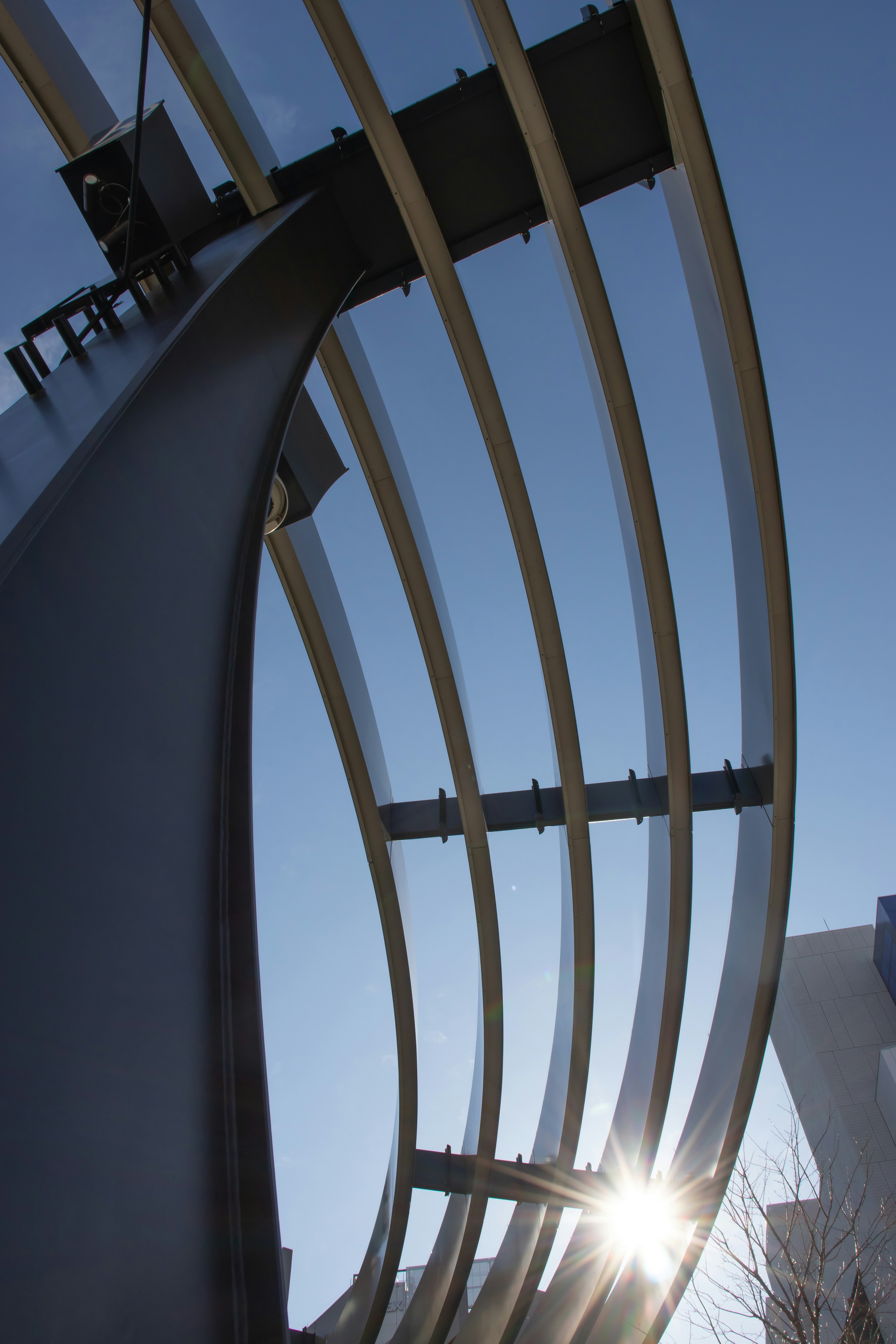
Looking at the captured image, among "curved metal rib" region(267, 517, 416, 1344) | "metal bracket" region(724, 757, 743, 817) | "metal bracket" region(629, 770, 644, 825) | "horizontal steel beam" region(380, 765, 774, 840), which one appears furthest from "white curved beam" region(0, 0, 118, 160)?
"metal bracket" region(724, 757, 743, 817)

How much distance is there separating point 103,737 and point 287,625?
10.3 m

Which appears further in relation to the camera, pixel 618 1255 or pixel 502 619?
pixel 618 1255

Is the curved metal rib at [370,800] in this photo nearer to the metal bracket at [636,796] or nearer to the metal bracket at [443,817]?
the metal bracket at [443,817]

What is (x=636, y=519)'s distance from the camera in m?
10.2

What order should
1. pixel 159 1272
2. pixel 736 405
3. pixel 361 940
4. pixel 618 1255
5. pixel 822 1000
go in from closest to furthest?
pixel 159 1272 < pixel 736 405 < pixel 361 940 < pixel 618 1255 < pixel 822 1000

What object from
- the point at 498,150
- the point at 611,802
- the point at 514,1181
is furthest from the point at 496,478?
the point at 514,1181

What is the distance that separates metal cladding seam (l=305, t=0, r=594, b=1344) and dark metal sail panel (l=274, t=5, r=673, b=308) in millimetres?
412

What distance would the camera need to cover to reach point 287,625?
12.3 metres

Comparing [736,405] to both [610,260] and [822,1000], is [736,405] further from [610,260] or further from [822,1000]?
[822,1000]

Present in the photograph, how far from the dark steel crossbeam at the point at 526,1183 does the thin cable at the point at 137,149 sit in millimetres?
15128

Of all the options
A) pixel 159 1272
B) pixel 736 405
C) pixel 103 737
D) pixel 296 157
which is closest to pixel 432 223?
pixel 296 157

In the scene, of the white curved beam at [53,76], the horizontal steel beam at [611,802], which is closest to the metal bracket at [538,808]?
the horizontal steel beam at [611,802]

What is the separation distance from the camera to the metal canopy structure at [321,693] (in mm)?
1713

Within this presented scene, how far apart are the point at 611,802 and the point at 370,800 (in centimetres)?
414
